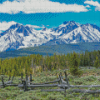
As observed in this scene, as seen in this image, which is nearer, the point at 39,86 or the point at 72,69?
the point at 39,86

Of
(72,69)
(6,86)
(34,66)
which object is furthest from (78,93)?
(34,66)

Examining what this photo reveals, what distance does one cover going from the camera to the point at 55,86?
25469 mm

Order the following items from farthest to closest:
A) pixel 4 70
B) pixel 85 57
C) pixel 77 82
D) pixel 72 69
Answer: pixel 85 57
pixel 4 70
pixel 72 69
pixel 77 82

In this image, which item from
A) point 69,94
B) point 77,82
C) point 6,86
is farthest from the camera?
point 6,86

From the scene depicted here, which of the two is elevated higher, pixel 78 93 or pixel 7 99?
pixel 78 93

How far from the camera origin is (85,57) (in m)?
126

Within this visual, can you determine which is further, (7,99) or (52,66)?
Result: (52,66)

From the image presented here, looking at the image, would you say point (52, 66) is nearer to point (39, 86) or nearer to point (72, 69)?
point (72, 69)

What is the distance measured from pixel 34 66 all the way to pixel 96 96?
100289mm

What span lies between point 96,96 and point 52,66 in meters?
93.1

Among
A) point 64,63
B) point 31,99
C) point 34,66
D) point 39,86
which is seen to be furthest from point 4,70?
point 31,99

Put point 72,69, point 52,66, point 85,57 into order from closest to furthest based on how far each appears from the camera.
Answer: point 72,69
point 52,66
point 85,57

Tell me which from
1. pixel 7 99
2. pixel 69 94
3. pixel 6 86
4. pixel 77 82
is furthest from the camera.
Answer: pixel 6 86

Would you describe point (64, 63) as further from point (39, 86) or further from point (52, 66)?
point (39, 86)
